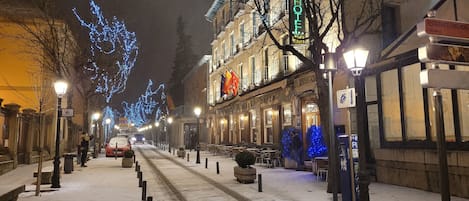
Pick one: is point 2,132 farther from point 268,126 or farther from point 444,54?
point 444,54

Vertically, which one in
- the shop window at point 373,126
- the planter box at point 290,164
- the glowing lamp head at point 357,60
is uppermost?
the glowing lamp head at point 357,60

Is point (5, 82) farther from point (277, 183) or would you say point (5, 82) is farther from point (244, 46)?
point (277, 183)

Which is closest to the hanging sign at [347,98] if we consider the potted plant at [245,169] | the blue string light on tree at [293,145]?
the potted plant at [245,169]

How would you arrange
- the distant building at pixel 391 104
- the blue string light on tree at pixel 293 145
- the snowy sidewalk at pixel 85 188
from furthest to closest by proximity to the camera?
the blue string light on tree at pixel 293 145 → the distant building at pixel 391 104 → the snowy sidewalk at pixel 85 188

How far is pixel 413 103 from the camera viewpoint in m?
13.7

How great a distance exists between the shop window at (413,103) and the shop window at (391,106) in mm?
354

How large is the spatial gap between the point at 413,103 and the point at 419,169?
238 cm

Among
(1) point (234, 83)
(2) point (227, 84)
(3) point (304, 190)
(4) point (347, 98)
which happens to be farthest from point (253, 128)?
(4) point (347, 98)

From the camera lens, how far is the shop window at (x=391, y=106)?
560 inches

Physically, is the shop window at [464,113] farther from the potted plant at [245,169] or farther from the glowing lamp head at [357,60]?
the potted plant at [245,169]

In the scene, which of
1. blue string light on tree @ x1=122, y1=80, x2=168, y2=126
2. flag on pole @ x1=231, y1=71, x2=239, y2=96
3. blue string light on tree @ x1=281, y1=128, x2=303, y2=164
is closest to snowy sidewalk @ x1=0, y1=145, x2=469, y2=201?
blue string light on tree @ x1=281, y1=128, x2=303, y2=164

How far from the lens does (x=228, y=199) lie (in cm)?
1140

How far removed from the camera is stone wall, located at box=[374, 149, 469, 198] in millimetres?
11180

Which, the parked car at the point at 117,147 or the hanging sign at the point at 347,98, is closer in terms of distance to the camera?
the hanging sign at the point at 347,98
